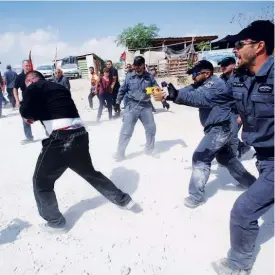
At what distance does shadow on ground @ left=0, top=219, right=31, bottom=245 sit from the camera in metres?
3.03

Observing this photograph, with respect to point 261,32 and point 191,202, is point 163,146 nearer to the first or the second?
point 191,202

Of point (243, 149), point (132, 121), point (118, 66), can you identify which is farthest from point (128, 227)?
point (118, 66)

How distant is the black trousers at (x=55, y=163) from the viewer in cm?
→ 288

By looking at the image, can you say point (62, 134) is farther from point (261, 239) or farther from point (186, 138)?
point (186, 138)

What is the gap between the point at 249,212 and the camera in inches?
83.8

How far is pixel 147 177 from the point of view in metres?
4.46

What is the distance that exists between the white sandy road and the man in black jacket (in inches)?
15.6

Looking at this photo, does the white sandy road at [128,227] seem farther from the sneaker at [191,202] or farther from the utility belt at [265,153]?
the utility belt at [265,153]

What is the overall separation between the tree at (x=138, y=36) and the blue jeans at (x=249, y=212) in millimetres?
30454

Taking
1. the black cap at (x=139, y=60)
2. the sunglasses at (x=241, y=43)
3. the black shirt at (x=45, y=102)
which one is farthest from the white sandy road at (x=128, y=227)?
the sunglasses at (x=241, y=43)

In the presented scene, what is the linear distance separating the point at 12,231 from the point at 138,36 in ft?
107

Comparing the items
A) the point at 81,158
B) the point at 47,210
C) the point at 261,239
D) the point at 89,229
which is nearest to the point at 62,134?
the point at 81,158

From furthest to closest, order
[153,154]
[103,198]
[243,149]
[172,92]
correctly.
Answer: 1. [153,154]
2. [243,149]
3. [103,198]
4. [172,92]

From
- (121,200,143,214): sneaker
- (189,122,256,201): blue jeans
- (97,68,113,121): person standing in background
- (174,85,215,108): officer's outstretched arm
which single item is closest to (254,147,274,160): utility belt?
(174,85,215,108): officer's outstretched arm
